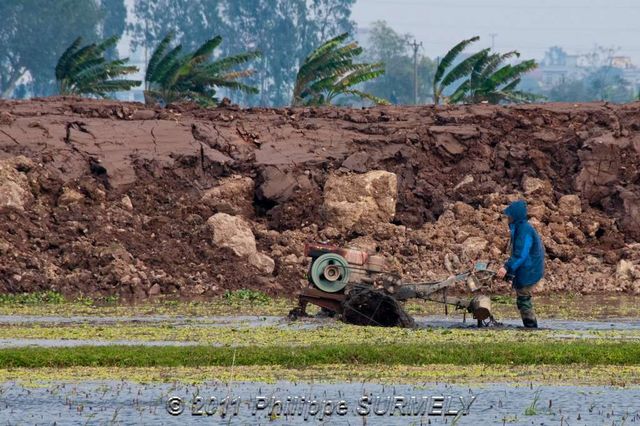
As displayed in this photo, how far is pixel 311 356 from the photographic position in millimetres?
17484

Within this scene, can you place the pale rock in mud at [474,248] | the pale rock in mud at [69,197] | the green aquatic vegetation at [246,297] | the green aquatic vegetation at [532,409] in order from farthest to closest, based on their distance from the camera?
1. the pale rock in mud at [69,197]
2. the pale rock in mud at [474,248]
3. the green aquatic vegetation at [246,297]
4. the green aquatic vegetation at [532,409]

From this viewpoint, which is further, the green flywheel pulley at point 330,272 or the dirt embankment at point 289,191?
the dirt embankment at point 289,191

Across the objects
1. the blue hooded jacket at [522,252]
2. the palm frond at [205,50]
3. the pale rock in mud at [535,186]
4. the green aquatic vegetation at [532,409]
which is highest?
Result: the palm frond at [205,50]

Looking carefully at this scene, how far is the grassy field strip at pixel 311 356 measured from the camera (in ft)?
56.7

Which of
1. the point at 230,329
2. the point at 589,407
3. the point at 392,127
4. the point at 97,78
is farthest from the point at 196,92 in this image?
the point at 589,407

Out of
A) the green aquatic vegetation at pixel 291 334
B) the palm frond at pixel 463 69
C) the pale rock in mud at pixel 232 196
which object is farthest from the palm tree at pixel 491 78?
the green aquatic vegetation at pixel 291 334

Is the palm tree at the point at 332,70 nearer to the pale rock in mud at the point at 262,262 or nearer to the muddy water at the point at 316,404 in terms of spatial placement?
the pale rock in mud at the point at 262,262

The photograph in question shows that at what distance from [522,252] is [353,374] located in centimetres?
609

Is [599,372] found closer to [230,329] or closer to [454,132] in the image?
[230,329]

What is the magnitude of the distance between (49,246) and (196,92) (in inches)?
614

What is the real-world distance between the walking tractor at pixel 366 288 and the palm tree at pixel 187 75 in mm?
22771

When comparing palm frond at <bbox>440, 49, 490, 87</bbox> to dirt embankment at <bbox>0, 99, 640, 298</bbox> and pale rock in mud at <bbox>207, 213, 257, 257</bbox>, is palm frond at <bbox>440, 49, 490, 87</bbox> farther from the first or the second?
pale rock in mud at <bbox>207, 213, 257, 257</bbox>

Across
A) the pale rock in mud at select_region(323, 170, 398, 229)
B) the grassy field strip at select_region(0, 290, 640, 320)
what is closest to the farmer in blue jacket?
the grassy field strip at select_region(0, 290, 640, 320)

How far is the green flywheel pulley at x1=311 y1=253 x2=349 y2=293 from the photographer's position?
73.6 ft
